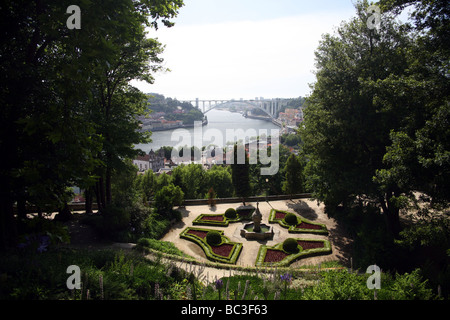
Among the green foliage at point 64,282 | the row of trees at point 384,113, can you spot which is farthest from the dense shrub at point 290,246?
the green foliage at point 64,282

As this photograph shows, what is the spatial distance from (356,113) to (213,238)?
9.70 metres

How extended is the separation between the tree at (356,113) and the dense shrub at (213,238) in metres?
6.58

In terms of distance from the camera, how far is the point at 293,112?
138 metres

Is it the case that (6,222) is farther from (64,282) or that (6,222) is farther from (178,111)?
(178,111)

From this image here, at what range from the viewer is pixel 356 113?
12766 millimetres

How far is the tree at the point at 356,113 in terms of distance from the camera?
41.0 ft

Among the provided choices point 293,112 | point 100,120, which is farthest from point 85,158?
point 293,112

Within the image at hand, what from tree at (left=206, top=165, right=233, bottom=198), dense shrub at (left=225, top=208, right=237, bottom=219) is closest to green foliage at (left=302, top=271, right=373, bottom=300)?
dense shrub at (left=225, top=208, right=237, bottom=219)

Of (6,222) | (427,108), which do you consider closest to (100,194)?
(6,222)

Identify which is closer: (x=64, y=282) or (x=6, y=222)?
(x=64, y=282)

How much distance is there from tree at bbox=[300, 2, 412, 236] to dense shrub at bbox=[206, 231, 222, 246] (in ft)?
21.6

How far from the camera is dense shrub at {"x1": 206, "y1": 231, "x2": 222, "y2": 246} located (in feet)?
50.2

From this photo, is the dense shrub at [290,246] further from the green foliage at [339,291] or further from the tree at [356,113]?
the green foliage at [339,291]

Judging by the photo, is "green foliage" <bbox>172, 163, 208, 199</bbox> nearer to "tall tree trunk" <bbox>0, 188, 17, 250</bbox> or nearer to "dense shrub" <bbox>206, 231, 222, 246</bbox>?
"dense shrub" <bbox>206, 231, 222, 246</bbox>
